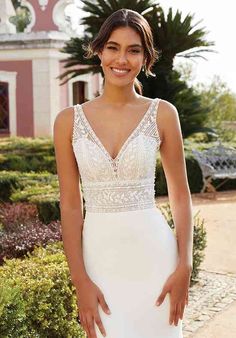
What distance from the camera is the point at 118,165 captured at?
2291 millimetres

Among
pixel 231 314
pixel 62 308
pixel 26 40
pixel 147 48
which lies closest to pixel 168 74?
pixel 26 40

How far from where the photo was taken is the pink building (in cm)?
1978

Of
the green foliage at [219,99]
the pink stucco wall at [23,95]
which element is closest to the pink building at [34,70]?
the pink stucco wall at [23,95]

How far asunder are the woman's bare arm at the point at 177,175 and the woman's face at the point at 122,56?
18 cm

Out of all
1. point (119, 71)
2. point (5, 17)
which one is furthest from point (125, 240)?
point (5, 17)

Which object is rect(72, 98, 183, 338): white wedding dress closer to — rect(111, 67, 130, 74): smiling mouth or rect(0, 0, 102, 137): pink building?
rect(111, 67, 130, 74): smiling mouth

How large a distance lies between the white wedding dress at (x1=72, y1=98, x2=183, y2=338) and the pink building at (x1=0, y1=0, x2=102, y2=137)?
691 inches

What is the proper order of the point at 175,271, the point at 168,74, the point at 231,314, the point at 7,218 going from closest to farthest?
the point at 175,271
the point at 231,314
the point at 7,218
the point at 168,74

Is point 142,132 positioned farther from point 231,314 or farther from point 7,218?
point 7,218

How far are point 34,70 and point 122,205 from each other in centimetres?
1825

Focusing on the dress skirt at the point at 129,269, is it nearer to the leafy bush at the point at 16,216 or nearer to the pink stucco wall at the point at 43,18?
the leafy bush at the point at 16,216

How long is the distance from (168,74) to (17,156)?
13.8 feet

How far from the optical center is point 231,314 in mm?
5086

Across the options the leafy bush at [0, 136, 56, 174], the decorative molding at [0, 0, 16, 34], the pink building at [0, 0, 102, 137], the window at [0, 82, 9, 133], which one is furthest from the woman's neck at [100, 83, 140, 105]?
the decorative molding at [0, 0, 16, 34]
